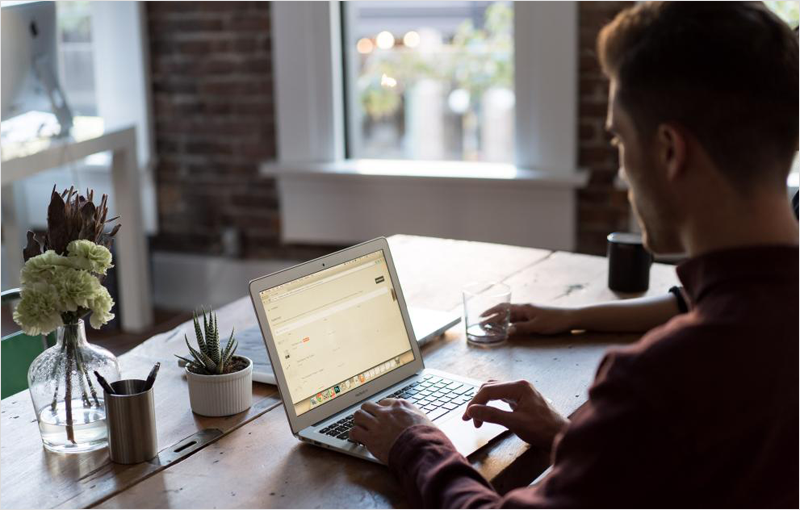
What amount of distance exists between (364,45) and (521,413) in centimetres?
266

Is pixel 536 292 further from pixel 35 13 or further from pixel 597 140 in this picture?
pixel 35 13

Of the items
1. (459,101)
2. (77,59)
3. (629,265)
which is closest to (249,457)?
(629,265)

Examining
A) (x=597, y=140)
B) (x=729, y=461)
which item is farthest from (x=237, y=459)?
(x=597, y=140)

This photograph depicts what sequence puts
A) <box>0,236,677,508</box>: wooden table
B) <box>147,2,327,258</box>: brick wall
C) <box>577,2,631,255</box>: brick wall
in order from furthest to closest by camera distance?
<box>147,2,327,258</box>: brick wall, <box>577,2,631,255</box>: brick wall, <box>0,236,677,508</box>: wooden table

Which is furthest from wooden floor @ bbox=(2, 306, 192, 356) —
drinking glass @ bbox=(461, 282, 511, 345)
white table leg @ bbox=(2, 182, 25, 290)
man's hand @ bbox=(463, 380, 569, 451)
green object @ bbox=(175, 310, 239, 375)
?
man's hand @ bbox=(463, 380, 569, 451)

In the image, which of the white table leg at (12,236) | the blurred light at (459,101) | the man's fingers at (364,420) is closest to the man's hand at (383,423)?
the man's fingers at (364,420)

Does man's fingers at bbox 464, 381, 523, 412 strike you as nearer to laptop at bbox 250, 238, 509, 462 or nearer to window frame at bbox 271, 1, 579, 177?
laptop at bbox 250, 238, 509, 462

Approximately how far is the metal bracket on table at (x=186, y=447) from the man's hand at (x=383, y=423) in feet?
0.74

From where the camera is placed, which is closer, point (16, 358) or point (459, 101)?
point (16, 358)

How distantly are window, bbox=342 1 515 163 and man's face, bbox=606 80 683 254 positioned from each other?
260 centimetres

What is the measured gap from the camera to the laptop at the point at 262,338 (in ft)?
5.50

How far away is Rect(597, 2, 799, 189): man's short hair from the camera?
38.3 inches

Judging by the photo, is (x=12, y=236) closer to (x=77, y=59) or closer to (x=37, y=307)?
(x=77, y=59)

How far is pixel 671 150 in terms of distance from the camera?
1012 millimetres
